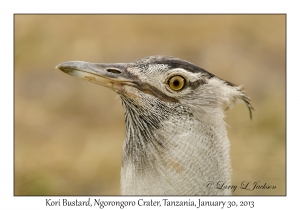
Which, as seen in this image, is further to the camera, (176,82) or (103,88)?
(103,88)

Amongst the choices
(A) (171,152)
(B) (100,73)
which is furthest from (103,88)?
(A) (171,152)

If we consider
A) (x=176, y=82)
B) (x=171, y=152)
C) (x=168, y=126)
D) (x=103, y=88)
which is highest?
(x=103, y=88)

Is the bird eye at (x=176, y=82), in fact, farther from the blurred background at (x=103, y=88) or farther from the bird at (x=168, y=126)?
the blurred background at (x=103, y=88)

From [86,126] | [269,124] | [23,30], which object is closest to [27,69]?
[23,30]

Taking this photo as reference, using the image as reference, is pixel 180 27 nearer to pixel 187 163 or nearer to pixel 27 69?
pixel 27 69

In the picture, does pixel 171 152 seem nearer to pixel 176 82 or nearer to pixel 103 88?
pixel 176 82

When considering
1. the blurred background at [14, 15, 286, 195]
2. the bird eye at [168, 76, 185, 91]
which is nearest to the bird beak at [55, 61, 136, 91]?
the bird eye at [168, 76, 185, 91]
